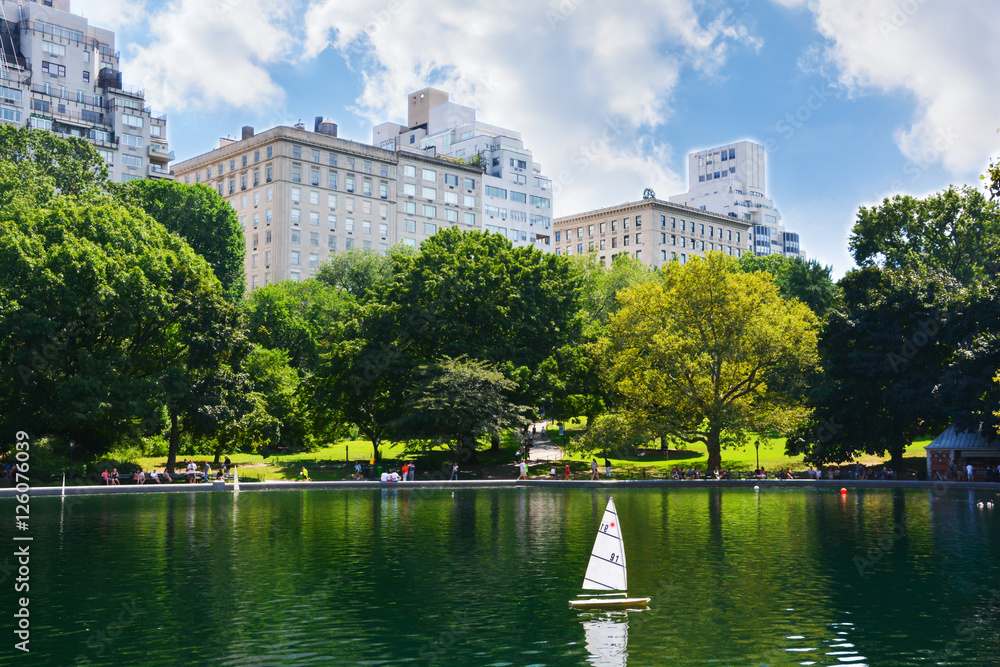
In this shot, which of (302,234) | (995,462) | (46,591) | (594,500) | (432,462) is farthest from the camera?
(302,234)

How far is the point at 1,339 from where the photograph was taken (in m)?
62.9

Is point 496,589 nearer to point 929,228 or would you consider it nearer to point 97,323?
A: point 97,323

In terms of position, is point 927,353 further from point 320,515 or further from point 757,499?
point 320,515

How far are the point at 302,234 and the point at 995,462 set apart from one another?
105 m

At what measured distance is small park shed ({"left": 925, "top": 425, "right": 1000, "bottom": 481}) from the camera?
68.1m

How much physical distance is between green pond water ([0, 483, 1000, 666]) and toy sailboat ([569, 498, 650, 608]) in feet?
2.00

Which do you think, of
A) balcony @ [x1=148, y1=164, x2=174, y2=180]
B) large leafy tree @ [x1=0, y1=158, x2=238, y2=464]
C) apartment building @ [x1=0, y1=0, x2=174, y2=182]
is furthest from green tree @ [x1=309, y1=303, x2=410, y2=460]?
balcony @ [x1=148, y1=164, x2=174, y2=180]

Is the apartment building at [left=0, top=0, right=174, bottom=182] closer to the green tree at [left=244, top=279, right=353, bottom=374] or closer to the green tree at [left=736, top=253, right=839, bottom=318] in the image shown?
the green tree at [left=244, top=279, right=353, bottom=374]

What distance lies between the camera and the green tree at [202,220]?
112m

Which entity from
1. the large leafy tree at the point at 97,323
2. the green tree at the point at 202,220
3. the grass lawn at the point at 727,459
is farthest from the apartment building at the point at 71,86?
the grass lawn at the point at 727,459

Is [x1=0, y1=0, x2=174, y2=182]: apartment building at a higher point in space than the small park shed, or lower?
higher

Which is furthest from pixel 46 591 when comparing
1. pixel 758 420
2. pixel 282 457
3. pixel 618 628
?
pixel 282 457

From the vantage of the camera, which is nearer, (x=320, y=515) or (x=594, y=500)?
(x=320, y=515)

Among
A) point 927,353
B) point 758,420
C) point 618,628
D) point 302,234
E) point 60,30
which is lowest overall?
point 618,628
